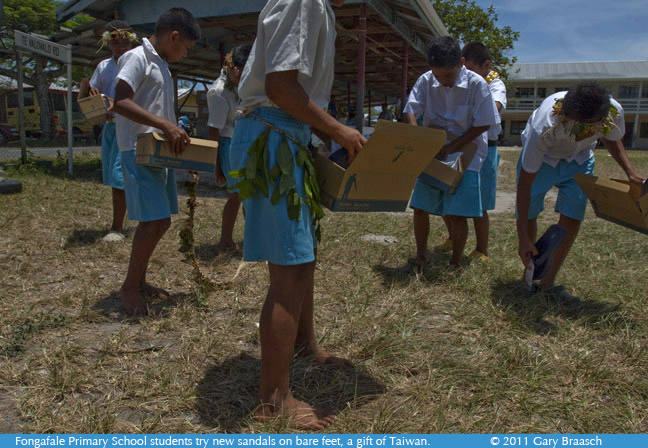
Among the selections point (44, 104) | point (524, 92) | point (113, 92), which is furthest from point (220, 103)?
point (524, 92)

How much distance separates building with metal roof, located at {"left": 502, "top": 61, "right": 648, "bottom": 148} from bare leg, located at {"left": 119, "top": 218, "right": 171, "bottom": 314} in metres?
37.6

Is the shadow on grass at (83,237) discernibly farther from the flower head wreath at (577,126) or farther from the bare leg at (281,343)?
the flower head wreath at (577,126)

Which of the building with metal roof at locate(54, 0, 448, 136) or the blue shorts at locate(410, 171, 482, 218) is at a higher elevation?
the building with metal roof at locate(54, 0, 448, 136)

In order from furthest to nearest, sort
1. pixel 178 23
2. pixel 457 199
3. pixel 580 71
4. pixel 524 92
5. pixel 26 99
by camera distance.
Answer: pixel 524 92
pixel 580 71
pixel 26 99
pixel 457 199
pixel 178 23

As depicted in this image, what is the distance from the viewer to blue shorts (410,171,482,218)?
12.2 ft

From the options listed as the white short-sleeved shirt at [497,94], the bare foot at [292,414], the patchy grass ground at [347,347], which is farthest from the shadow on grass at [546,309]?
the bare foot at [292,414]

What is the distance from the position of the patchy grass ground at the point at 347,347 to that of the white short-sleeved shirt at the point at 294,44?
4.11ft

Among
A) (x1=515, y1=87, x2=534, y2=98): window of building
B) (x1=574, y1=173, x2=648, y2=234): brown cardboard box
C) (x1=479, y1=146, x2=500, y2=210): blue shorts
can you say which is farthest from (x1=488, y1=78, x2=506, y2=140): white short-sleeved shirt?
(x1=515, y1=87, x2=534, y2=98): window of building

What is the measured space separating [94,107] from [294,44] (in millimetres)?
2888

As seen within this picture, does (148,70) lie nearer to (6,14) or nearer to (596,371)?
(596,371)

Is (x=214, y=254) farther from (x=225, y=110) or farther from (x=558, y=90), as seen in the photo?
(x=558, y=90)

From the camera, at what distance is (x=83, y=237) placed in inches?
181

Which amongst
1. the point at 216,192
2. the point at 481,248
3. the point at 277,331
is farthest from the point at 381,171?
the point at 216,192

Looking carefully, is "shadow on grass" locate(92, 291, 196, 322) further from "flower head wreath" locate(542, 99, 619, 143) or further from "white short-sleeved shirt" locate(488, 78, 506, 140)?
"white short-sleeved shirt" locate(488, 78, 506, 140)
